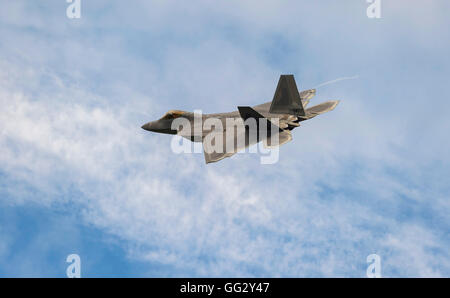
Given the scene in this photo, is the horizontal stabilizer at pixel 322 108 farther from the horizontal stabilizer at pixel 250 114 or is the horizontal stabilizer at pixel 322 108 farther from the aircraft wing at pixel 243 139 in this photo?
the horizontal stabilizer at pixel 250 114

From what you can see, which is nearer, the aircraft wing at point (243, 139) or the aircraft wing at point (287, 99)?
the aircraft wing at point (243, 139)

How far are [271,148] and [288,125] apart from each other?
4760 millimetres

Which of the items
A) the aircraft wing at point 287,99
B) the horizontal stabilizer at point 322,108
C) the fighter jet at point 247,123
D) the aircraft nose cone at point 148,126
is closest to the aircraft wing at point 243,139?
the fighter jet at point 247,123

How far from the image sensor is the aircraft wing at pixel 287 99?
43800 millimetres

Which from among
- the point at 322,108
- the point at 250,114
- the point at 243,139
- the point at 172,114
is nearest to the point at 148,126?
the point at 172,114

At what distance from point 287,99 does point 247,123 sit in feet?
15.4

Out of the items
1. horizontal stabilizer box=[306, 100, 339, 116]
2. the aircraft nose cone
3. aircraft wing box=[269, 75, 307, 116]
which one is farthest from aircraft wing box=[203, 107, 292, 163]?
Answer: the aircraft nose cone

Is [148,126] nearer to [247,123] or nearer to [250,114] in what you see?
[247,123]

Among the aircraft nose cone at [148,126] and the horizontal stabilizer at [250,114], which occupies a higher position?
the horizontal stabilizer at [250,114]

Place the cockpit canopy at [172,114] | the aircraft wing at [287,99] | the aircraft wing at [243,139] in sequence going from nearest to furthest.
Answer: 1. the aircraft wing at [243,139]
2. the aircraft wing at [287,99]
3. the cockpit canopy at [172,114]

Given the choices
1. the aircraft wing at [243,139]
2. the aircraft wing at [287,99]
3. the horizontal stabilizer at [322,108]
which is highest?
the aircraft wing at [287,99]

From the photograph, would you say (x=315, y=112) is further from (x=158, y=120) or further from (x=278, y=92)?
(x=158, y=120)
